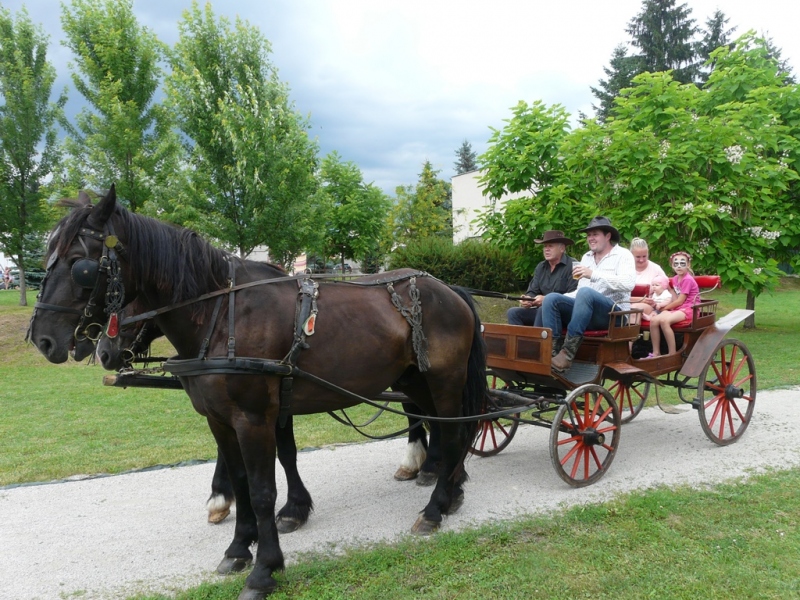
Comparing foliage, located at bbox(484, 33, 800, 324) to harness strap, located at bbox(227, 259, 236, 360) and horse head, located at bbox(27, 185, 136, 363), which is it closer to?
harness strap, located at bbox(227, 259, 236, 360)

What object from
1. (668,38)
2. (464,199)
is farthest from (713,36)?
(464,199)

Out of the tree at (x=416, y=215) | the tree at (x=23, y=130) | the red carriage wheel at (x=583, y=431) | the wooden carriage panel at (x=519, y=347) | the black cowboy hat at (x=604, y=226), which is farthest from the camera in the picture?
the tree at (x=416, y=215)

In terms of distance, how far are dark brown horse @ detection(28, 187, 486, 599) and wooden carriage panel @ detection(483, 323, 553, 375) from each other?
111cm

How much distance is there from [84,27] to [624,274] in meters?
12.7

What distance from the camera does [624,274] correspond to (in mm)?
5562

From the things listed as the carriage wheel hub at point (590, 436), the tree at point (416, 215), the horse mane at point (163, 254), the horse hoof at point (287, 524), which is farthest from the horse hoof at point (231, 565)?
the tree at point (416, 215)

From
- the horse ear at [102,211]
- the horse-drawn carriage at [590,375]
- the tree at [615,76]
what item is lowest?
the horse-drawn carriage at [590,375]

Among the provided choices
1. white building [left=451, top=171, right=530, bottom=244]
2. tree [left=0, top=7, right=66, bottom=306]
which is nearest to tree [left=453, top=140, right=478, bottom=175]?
white building [left=451, top=171, right=530, bottom=244]

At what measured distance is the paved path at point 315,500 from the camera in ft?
11.8

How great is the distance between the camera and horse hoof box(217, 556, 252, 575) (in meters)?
3.60

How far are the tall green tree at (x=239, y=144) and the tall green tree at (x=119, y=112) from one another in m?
0.55

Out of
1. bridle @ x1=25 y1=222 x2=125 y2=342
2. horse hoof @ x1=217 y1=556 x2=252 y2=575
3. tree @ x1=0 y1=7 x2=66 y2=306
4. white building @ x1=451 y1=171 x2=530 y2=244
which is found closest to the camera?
bridle @ x1=25 y1=222 x2=125 y2=342

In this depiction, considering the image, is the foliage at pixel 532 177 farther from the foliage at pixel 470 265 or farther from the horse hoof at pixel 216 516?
the horse hoof at pixel 216 516

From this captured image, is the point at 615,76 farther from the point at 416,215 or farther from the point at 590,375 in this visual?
the point at 590,375
